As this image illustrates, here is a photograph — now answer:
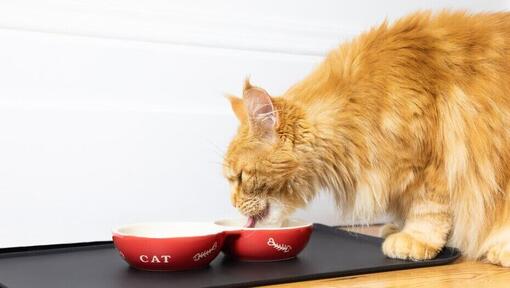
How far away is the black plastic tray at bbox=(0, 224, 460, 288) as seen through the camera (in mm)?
1290

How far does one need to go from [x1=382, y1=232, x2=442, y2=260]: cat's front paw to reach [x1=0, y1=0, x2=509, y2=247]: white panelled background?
667 mm

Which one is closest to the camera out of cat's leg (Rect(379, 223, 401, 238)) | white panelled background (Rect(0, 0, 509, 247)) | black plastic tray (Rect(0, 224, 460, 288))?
black plastic tray (Rect(0, 224, 460, 288))

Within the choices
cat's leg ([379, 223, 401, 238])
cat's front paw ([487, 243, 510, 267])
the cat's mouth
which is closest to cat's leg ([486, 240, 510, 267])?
cat's front paw ([487, 243, 510, 267])

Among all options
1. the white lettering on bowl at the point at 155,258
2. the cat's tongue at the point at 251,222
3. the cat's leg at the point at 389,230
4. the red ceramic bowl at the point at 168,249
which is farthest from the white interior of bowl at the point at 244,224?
the cat's leg at the point at 389,230

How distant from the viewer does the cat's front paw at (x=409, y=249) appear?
5.04 ft

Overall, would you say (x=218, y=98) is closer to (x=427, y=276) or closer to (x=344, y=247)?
(x=344, y=247)

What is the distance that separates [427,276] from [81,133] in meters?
1.10

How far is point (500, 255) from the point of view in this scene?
5.04ft

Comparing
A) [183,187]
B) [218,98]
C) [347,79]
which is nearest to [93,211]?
[183,187]

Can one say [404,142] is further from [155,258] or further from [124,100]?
[124,100]

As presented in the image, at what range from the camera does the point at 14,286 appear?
49.6 inches

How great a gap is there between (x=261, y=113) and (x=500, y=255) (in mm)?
728

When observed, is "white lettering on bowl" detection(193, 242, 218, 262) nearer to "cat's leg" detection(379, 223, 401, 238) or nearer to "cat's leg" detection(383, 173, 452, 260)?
"cat's leg" detection(383, 173, 452, 260)

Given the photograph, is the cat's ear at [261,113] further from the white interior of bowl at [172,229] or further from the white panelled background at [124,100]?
the white panelled background at [124,100]
